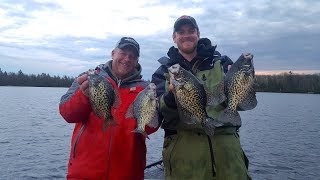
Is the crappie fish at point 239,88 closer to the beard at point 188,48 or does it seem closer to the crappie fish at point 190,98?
the crappie fish at point 190,98

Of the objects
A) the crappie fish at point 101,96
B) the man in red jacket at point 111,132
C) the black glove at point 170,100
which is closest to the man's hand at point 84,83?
the man in red jacket at point 111,132

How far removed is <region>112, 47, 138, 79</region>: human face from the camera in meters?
5.82

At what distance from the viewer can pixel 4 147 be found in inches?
885

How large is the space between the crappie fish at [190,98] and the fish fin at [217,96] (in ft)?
0.32

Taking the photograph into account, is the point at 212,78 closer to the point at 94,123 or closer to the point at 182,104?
the point at 182,104

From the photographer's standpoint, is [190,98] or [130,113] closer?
[190,98]

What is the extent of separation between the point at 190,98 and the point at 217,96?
1.44ft

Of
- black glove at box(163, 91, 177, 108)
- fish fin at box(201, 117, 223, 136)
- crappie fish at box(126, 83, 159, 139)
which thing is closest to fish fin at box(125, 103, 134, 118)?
crappie fish at box(126, 83, 159, 139)

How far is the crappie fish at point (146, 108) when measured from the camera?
5184mm

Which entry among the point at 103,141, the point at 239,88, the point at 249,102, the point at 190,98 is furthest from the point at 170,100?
the point at 103,141

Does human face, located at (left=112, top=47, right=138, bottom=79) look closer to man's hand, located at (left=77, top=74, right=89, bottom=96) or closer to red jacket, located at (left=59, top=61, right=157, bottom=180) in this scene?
red jacket, located at (left=59, top=61, right=157, bottom=180)

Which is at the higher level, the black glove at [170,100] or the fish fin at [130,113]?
the black glove at [170,100]

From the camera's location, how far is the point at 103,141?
556cm

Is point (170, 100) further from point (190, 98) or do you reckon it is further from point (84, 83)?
point (84, 83)
